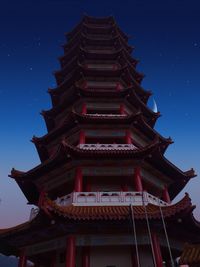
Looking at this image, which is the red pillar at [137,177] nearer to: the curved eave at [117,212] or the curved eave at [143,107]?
the curved eave at [117,212]

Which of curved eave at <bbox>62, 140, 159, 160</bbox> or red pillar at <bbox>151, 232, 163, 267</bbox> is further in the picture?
curved eave at <bbox>62, 140, 159, 160</bbox>

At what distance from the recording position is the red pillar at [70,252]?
10.6 m

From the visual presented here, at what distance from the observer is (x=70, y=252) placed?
428 inches

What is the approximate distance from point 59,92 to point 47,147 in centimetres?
549

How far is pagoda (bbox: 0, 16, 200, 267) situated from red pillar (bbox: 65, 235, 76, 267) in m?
0.04

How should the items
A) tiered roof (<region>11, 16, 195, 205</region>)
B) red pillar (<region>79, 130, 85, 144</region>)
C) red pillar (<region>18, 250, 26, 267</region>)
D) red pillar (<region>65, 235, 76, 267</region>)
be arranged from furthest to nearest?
red pillar (<region>79, 130, 85, 144</region>) → tiered roof (<region>11, 16, 195, 205</region>) → red pillar (<region>18, 250, 26, 267</region>) → red pillar (<region>65, 235, 76, 267</region>)

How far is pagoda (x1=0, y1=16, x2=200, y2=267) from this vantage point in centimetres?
1094

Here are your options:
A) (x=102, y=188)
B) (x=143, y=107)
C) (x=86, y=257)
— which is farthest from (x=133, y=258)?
(x=143, y=107)

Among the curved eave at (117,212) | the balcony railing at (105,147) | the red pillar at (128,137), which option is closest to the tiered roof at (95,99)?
the red pillar at (128,137)

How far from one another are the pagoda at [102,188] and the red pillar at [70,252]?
4 centimetres

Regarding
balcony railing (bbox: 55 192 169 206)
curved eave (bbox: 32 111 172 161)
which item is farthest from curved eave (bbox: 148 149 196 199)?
balcony railing (bbox: 55 192 169 206)

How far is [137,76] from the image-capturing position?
80.0ft

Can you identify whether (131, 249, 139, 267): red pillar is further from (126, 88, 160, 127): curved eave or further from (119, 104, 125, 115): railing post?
(126, 88, 160, 127): curved eave

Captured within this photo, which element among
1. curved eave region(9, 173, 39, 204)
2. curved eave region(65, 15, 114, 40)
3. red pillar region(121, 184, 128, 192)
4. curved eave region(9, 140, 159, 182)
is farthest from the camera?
curved eave region(65, 15, 114, 40)
